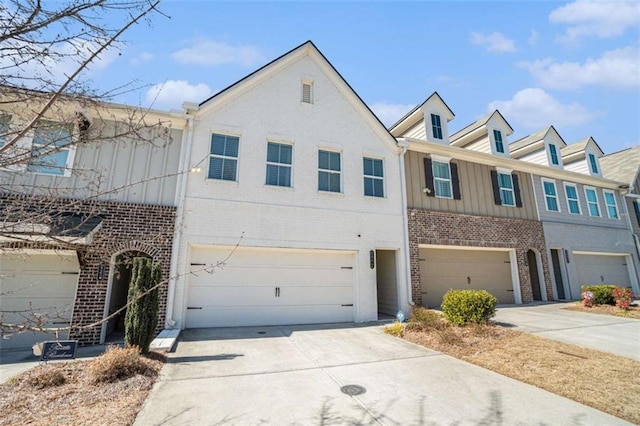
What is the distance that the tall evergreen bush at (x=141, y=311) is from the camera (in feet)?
19.6

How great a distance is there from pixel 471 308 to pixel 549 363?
2.86 meters

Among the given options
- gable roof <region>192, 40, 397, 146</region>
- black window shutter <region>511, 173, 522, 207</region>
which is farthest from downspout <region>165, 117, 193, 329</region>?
black window shutter <region>511, 173, 522, 207</region>

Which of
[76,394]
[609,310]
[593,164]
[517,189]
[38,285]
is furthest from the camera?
[593,164]

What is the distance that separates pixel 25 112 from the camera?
3598 millimetres

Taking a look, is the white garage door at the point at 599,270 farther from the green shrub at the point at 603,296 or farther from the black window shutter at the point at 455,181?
the black window shutter at the point at 455,181

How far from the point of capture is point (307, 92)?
1175 centimetres

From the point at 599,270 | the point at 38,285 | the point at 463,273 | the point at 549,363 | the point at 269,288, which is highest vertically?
the point at 599,270

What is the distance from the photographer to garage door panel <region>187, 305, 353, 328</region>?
29.7 feet

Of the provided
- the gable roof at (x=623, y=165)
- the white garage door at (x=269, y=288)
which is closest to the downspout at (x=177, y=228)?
the white garage door at (x=269, y=288)

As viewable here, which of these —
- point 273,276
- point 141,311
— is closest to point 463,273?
point 273,276

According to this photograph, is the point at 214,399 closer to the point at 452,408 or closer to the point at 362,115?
the point at 452,408

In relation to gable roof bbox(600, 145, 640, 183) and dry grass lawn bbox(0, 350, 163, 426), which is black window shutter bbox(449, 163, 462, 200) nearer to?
dry grass lawn bbox(0, 350, 163, 426)

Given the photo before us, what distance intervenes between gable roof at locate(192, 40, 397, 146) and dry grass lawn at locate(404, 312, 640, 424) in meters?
7.90

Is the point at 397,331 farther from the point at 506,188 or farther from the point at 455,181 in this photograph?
the point at 506,188
